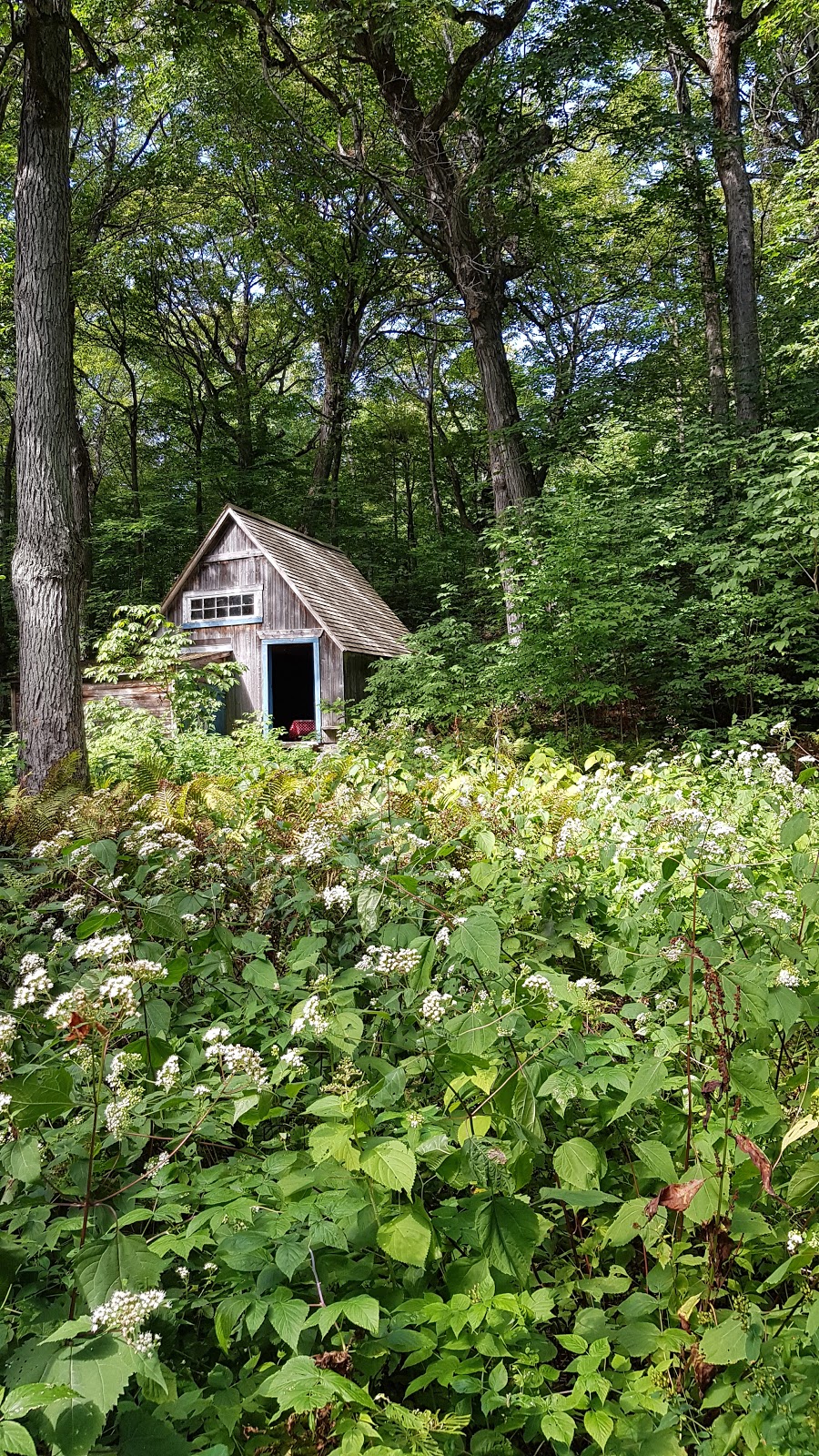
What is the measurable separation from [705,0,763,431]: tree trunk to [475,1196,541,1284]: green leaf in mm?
12026

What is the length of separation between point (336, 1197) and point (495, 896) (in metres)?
1.54

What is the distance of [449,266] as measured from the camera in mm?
12148

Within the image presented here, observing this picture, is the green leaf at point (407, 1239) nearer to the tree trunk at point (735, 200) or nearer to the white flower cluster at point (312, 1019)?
the white flower cluster at point (312, 1019)

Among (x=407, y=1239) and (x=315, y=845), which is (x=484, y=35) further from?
(x=407, y=1239)

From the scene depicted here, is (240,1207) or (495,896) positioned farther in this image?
(495,896)

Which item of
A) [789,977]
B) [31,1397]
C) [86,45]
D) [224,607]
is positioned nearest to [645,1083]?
[789,977]

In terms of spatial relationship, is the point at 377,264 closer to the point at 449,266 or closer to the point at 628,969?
the point at 449,266

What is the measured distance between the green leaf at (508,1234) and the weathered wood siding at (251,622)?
13.0 m

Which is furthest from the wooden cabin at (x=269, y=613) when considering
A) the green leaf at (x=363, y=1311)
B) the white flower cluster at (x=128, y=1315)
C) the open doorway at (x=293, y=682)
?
the white flower cluster at (x=128, y=1315)

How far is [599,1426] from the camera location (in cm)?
133

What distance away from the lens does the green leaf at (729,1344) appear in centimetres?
129

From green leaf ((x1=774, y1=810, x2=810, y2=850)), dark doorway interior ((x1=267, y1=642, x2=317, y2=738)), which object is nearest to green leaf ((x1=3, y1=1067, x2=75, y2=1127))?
green leaf ((x1=774, y1=810, x2=810, y2=850))

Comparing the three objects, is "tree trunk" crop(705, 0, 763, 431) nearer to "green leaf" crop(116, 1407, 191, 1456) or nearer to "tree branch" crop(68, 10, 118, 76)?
"tree branch" crop(68, 10, 118, 76)

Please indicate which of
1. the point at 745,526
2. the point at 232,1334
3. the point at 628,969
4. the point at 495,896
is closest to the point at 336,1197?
the point at 232,1334
